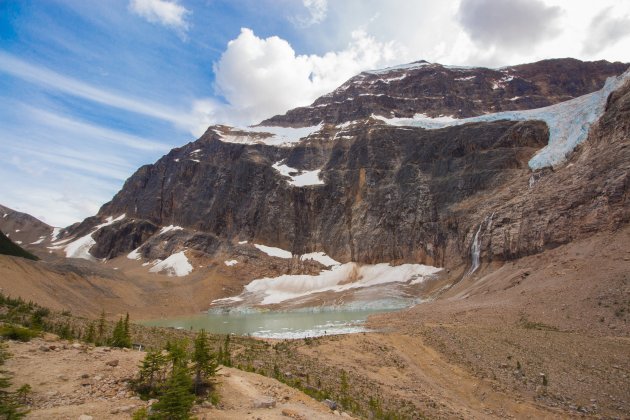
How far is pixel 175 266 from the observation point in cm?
9150

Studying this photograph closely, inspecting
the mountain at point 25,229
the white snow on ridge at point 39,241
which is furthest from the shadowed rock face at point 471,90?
the mountain at point 25,229

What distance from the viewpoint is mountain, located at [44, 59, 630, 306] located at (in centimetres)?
4803

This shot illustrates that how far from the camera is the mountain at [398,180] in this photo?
48031 millimetres

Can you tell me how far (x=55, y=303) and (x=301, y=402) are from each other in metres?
40.1

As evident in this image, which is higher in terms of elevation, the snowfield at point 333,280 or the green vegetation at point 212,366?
the snowfield at point 333,280

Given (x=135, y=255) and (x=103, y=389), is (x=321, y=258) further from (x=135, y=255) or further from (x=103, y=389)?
(x=103, y=389)

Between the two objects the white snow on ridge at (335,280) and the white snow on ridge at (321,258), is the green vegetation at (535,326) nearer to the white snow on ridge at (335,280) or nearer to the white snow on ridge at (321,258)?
the white snow on ridge at (335,280)

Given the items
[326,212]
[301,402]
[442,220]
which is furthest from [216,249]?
[301,402]

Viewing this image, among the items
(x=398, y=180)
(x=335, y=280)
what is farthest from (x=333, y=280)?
(x=398, y=180)

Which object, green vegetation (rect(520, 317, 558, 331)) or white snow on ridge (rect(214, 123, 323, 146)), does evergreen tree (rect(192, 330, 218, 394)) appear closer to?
green vegetation (rect(520, 317, 558, 331))

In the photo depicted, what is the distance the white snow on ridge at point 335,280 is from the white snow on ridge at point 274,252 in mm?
8672

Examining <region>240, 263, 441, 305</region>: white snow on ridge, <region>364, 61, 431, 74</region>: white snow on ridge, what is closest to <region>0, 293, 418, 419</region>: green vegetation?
<region>240, 263, 441, 305</region>: white snow on ridge

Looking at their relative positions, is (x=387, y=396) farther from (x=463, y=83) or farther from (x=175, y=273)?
(x=463, y=83)

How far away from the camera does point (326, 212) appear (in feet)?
312
